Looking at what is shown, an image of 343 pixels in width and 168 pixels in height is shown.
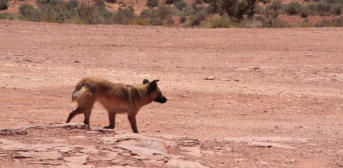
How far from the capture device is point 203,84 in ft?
55.1

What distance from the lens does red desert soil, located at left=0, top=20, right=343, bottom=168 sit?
31.7ft

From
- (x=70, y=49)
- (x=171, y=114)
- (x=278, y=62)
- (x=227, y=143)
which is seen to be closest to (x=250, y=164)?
(x=227, y=143)

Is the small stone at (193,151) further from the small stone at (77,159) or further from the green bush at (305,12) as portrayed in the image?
the green bush at (305,12)

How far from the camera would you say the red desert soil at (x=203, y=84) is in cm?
966

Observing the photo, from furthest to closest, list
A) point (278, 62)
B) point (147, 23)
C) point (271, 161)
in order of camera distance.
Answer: point (147, 23) → point (278, 62) → point (271, 161)

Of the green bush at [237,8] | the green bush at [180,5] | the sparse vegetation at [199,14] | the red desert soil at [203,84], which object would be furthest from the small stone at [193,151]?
the green bush at [180,5]

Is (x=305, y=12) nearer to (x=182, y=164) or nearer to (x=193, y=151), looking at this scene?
(x=193, y=151)

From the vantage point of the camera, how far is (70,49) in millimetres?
21562

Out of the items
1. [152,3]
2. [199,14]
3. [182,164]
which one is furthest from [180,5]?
[182,164]

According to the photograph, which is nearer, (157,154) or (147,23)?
(157,154)

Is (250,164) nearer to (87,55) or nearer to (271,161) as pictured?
(271,161)

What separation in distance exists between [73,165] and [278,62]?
46.1ft

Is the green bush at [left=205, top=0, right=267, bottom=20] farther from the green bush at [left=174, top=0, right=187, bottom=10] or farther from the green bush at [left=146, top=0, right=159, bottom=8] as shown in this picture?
the green bush at [left=146, top=0, right=159, bottom=8]

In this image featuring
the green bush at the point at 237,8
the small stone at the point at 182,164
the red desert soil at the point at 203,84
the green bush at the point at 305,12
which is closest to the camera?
the small stone at the point at 182,164
